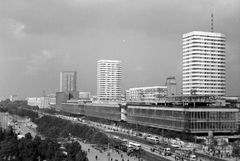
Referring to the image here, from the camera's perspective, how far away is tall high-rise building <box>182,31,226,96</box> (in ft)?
291

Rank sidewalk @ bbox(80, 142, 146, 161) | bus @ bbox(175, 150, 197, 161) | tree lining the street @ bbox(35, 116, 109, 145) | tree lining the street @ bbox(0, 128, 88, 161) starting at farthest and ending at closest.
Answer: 1. tree lining the street @ bbox(35, 116, 109, 145)
2. sidewalk @ bbox(80, 142, 146, 161)
3. tree lining the street @ bbox(0, 128, 88, 161)
4. bus @ bbox(175, 150, 197, 161)

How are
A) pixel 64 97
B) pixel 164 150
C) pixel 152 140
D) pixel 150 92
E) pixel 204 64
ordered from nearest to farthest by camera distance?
pixel 164 150 < pixel 152 140 < pixel 204 64 < pixel 150 92 < pixel 64 97

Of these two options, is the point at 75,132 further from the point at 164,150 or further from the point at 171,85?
the point at 171,85

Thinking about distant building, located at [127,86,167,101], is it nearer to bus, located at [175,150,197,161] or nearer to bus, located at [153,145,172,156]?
bus, located at [153,145,172,156]

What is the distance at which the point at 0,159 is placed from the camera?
39.4m

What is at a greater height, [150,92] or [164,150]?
[150,92]

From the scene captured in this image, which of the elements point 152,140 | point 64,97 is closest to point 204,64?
point 152,140

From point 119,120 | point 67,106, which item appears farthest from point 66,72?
point 119,120

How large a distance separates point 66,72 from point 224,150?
164m

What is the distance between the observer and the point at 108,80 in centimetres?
15538

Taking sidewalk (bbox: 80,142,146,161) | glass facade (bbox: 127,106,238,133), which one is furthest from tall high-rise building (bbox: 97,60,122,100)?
sidewalk (bbox: 80,142,146,161)

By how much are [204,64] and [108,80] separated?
7235cm

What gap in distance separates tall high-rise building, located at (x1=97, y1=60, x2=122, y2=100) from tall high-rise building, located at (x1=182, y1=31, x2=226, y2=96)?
A: 217 ft

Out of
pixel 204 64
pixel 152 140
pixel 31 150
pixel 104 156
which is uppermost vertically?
pixel 204 64
